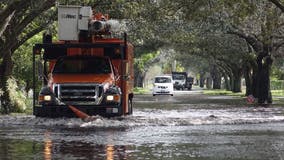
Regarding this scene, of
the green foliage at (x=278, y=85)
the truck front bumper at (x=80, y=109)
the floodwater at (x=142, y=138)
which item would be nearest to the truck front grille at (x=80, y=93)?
the truck front bumper at (x=80, y=109)

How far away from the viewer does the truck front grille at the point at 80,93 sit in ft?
70.9

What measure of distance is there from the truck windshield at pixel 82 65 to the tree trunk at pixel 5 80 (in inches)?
280

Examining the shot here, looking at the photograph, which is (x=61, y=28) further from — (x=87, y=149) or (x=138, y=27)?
(x=138, y=27)

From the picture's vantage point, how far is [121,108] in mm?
22234

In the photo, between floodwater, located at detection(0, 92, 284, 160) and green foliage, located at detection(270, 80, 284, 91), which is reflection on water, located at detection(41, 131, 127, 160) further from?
green foliage, located at detection(270, 80, 284, 91)

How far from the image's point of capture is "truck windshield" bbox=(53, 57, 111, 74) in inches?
887

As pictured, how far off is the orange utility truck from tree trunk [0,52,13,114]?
567 centimetres

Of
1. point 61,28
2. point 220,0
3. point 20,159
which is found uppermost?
point 220,0

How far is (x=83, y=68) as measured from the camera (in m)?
22.6

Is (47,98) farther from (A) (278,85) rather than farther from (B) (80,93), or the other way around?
(A) (278,85)

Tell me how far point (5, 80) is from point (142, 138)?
1382cm

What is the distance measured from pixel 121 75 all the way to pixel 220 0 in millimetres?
6496

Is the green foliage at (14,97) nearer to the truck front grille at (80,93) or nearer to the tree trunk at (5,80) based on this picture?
the tree trunk at (5,80)

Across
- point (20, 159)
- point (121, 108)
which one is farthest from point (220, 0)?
point (20, 159)
